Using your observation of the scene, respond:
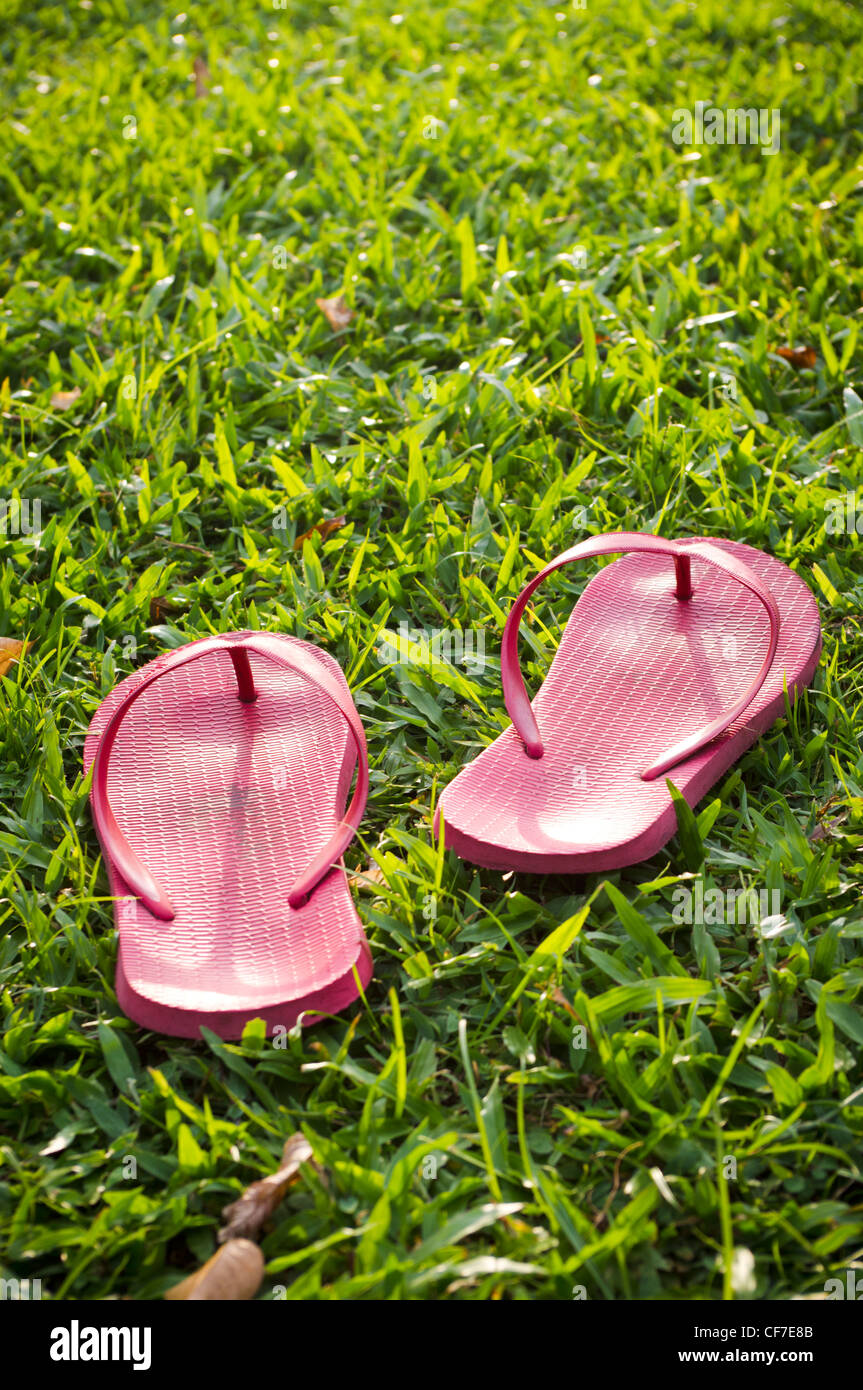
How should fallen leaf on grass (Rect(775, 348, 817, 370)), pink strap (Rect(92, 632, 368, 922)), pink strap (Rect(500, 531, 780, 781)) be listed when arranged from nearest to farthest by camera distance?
pink strap (Rect(92, 632, 368, 922))
pink strap (Rect(500, 531, 780, 781))
fallen leaf on grass (Rect(775, 348, 817, 370))

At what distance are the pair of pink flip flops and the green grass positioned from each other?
7 cm

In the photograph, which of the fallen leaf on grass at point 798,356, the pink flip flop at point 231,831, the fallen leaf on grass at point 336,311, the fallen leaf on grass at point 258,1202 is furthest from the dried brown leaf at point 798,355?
the fallen leaf on grass at point 258,1202

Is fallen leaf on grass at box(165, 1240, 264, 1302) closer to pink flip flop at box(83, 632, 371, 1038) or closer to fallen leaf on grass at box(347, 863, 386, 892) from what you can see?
pink flip flop at box(83, 632, 371, 1038)

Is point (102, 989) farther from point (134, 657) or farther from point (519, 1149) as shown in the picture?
point (134, 657)

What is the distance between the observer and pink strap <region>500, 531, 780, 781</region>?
5.55ft

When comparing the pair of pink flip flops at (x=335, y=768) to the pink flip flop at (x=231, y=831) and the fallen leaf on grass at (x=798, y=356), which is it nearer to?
the pink flip flop at (x=231, y=831)

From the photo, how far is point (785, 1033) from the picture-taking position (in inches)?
56.4

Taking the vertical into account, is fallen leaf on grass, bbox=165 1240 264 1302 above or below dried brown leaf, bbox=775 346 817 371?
below

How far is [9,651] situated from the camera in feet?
6.60

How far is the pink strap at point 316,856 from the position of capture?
5.04 ft

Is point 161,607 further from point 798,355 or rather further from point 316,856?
point 798,355

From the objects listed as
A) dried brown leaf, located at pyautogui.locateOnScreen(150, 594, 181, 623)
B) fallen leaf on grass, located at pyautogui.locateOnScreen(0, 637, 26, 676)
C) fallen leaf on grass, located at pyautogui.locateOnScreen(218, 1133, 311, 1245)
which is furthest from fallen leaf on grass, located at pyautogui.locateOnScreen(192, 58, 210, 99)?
fallen leaf on grass, located at pyautogui.locateOnScreen(218, 1133, 311, 1245)

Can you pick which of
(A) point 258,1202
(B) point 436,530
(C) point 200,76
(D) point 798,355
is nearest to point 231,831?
(A) point 258,1202

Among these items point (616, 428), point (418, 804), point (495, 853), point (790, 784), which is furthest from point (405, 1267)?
point (616, 428)
